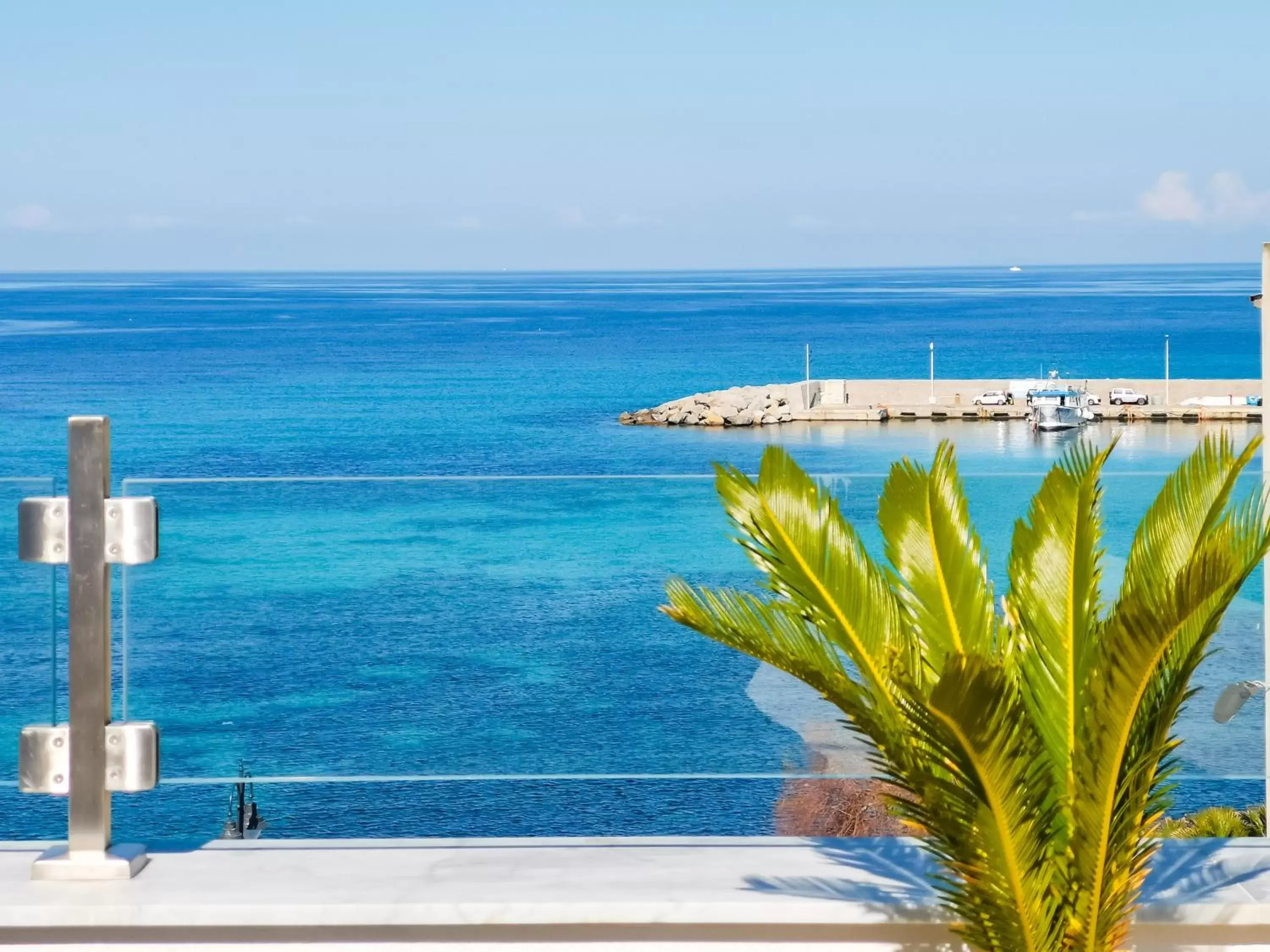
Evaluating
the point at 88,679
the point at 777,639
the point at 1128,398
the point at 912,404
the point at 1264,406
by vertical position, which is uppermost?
the point at 1128,398

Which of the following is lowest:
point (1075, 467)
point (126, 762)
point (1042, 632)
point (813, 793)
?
point (813, 793)

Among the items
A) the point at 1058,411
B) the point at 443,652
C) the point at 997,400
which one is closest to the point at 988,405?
the point at 997,400

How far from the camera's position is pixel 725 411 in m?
72.6

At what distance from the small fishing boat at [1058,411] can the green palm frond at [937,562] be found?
6467 centimetres

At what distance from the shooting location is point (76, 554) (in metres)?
3.37

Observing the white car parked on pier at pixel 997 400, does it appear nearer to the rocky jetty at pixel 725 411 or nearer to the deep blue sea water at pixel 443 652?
the rocky jetty at pixel 725 411

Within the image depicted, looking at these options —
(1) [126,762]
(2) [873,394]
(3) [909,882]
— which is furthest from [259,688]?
(2) [873,394]

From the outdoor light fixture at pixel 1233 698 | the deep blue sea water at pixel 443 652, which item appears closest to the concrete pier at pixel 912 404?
the deep blue sea water at pixel 443 652

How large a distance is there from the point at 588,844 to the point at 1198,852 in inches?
53.6

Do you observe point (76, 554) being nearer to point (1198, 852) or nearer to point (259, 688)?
point (259, 688)

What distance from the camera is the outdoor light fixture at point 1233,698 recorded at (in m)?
3.76

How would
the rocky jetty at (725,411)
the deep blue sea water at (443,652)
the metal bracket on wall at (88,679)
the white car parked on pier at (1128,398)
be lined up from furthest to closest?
the white car parked on pier at (1128,398) → the rocky jetty at (725,411) → the deep blue sea water at (443,652) → the metal bracket on wall at (88,679)

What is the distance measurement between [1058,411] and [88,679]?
6607 cm

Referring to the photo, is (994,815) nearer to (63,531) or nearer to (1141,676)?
(1141,676)
